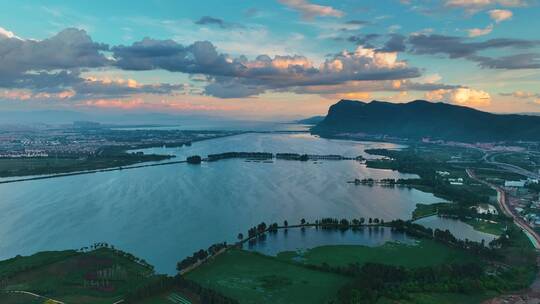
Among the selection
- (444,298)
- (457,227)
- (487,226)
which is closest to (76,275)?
(444,298)

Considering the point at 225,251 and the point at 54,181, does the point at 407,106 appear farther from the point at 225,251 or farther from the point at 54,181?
the point at 225,251

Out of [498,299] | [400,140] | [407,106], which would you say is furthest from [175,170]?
[407,106]

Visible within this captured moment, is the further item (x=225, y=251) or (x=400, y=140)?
(x=400, y=140)

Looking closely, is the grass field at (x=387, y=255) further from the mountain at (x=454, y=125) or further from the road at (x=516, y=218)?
the mountain at (x=454, y=125)

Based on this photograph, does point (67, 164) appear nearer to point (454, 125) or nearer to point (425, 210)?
point (425, 210)

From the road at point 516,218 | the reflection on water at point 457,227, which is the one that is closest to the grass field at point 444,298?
the road at point 516,218

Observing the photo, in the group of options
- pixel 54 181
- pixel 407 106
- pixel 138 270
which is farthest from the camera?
pixel 407 106
